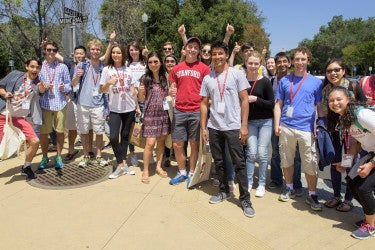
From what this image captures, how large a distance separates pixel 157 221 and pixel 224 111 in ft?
4.90

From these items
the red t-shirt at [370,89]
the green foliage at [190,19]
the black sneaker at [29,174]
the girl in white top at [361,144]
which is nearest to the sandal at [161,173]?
the black sneaker at [29,174]

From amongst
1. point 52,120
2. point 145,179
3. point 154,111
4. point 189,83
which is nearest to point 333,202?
point 189,83

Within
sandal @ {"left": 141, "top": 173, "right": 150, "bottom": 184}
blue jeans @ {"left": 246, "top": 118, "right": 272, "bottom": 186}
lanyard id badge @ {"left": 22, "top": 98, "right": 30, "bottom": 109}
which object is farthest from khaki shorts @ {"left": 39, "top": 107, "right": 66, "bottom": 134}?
blue jeans @ {"left": 246, "top": 118, "right": 272, "bottom": 186}

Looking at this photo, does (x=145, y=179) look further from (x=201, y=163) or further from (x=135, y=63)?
(x=135, y=63)

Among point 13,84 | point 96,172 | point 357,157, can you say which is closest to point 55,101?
point 13,84

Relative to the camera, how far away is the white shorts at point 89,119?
513 cm

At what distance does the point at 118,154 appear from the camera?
196 inches

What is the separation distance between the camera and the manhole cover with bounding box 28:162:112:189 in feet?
14.8

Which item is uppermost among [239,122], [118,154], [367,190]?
[239,122]

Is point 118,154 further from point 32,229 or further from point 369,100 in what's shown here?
point 369,100

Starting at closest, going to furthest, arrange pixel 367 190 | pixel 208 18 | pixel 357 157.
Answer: pixel 367 190 → pixel 357 157 → pixel 208 18

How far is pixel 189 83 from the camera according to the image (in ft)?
14.1

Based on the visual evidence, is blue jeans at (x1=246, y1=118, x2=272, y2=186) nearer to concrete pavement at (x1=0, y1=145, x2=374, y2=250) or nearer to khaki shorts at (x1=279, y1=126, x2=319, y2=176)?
khaki shorts at (x1=279, y1=126, x2=319, y2=176)

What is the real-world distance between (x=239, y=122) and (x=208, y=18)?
2241cm
